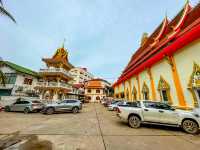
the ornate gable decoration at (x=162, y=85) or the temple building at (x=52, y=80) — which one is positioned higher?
the temple building at (x=52, y=80)

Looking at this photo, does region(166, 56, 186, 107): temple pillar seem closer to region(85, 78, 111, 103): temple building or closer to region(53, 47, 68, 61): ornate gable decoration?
region(53, 47, 68, 61): ornate gable decoration

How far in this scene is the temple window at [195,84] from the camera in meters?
7.79

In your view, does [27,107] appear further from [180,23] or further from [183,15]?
[183,15]

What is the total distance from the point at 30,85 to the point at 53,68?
22.3 feet

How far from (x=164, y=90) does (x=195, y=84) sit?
10.8 feet

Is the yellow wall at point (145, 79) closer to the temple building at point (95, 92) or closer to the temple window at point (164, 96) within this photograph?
the temple window at point (164, 96)

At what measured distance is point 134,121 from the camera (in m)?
7.42

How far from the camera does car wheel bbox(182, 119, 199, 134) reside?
6355 mm

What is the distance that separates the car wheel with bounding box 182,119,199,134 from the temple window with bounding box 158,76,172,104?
373 cm

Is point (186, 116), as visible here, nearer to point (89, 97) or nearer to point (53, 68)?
point (53, 68)

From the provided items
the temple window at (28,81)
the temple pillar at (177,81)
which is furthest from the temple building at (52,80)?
the temple pillar at (177,81)

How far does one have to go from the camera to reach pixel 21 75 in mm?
25594

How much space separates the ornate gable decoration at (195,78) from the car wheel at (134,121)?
456cm

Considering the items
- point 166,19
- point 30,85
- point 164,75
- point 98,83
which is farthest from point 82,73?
point 164,75
